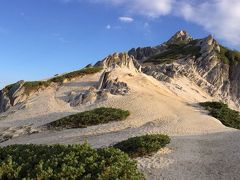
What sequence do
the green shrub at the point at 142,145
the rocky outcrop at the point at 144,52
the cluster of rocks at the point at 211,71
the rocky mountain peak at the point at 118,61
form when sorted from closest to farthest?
the green shrub at the point at 142,145
the rocky mountain peak at the point at 118,61
the cluster of rocks at the point at 211,71
the rocky outcrop at the point at 144,52

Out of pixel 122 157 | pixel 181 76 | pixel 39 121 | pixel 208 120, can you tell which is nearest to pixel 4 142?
pixel 39 121

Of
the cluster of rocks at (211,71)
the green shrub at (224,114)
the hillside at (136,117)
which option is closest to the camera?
the hillside at (136,117)

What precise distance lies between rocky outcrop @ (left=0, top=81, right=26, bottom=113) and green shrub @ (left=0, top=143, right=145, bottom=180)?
3109 centimetres

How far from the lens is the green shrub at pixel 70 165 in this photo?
1231 centimetres

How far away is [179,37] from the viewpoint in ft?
329

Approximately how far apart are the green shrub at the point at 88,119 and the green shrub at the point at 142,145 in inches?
388

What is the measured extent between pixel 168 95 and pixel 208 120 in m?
9.68

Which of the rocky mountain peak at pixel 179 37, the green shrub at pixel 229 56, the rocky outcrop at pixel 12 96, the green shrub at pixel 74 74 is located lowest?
the rocky outcrop at pixel 12 96

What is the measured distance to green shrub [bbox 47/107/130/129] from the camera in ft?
101

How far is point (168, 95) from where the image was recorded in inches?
1619

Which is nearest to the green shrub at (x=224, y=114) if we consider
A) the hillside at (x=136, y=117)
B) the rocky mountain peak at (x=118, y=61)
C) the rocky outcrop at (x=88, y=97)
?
the hillside at (x=136, y=117)

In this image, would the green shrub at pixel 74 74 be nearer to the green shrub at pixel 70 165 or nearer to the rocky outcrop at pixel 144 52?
the green shrub at pixel 70 165

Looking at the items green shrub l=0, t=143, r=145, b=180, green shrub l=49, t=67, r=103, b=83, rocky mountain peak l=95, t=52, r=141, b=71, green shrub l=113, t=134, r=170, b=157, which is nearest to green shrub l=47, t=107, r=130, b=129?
green shrub l=113, t=134, r=170, b=157

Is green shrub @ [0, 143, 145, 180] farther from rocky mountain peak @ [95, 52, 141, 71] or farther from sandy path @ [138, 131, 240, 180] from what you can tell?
rocky mountain peak @ [95, 52, 141, 71]
